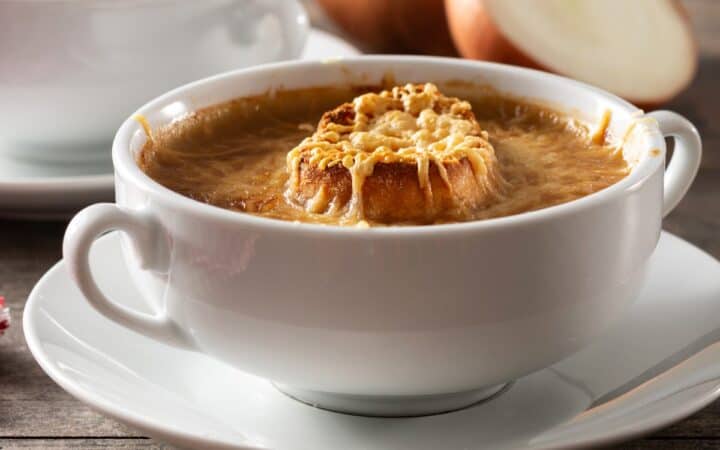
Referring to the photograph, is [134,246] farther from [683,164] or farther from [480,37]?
[480,37]

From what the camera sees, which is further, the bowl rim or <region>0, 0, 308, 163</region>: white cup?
<region>0, 0, 308, 163</region>: white cup

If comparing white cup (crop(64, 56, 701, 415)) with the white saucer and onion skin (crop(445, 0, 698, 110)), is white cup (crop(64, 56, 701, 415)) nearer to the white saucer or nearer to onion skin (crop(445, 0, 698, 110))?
the white saucer

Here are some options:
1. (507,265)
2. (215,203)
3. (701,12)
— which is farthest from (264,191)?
(701,12)

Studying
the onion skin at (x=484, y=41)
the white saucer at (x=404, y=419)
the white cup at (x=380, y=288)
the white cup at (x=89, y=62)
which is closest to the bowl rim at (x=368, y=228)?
the white cup at (x=380, y=288)

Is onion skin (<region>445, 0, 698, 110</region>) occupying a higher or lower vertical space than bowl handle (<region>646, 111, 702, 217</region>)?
lower

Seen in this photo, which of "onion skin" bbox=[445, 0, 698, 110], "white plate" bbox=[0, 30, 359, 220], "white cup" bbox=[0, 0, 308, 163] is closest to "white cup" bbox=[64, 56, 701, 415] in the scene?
"white plate" bbox=[0, 30, 359, 220]

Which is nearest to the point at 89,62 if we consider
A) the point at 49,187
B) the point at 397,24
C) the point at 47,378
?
the point at 49,187
